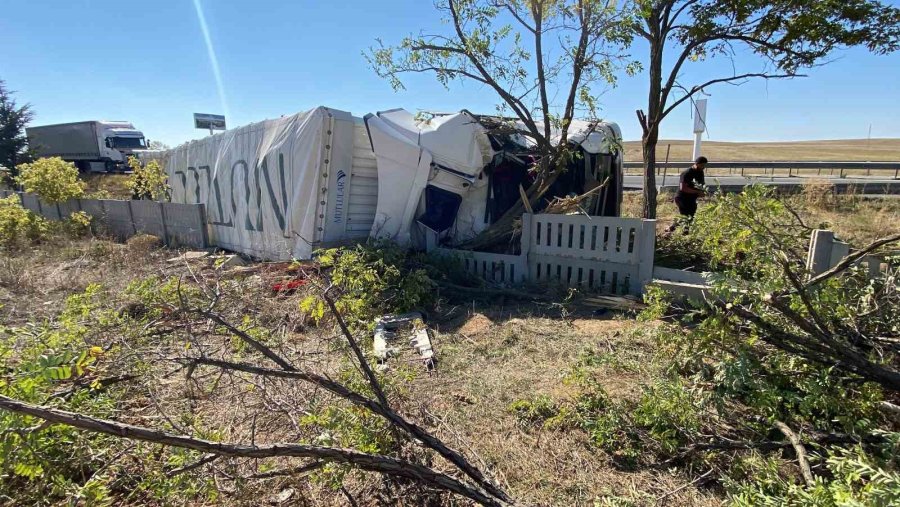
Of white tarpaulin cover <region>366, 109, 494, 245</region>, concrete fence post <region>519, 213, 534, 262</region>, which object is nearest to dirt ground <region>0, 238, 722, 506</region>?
concrete fence post <region>519, 213, 534, 262</region>

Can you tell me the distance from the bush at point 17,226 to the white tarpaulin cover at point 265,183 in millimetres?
3270

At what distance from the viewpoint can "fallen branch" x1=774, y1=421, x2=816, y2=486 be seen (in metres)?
1.81

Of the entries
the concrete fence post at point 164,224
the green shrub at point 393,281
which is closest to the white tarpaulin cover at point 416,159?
the green shrub at point 393,281

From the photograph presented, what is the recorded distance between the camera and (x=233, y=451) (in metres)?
1.58

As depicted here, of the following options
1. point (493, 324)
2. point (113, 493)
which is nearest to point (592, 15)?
point (493, 324)

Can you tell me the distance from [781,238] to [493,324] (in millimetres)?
2739

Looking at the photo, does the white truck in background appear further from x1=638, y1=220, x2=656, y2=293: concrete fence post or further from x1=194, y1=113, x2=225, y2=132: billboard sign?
x1=638, y1=220, x2=656, y2=293: concrete fence post

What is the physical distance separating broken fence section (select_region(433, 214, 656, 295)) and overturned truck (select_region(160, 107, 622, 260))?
1.21 metres

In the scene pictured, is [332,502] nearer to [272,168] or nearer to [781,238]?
[781,238]

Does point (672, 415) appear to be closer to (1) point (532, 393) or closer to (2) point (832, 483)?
(2) point (832, 483)

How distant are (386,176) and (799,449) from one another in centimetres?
609

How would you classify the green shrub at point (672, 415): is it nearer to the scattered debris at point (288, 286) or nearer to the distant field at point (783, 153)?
the scattered debris at point (288, 286)

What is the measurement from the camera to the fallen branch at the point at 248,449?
1466 millimetres

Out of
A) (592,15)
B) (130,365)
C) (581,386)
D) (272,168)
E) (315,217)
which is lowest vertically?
(581,386)
